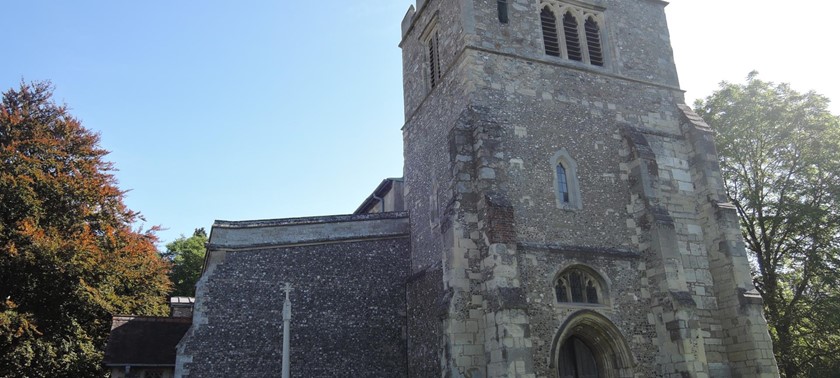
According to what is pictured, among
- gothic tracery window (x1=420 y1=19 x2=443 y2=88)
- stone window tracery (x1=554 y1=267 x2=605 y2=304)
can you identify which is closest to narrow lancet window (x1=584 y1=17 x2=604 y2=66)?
gothic tracery window (x1=420 y1=19 x2=443 y2=88)

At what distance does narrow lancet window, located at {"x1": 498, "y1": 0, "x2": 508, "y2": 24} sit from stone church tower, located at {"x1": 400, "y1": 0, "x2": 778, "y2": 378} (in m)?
0.04

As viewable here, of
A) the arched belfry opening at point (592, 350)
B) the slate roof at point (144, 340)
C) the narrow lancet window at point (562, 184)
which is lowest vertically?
the arched belfry opening at point (592, 350)

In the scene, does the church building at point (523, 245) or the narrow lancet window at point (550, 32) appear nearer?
the church building at point (523, 245)

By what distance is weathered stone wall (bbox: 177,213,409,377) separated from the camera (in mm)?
14750

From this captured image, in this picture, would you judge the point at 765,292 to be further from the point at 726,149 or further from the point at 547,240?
the point at 547,240

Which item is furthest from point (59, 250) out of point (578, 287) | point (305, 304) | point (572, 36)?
point (572, 36)

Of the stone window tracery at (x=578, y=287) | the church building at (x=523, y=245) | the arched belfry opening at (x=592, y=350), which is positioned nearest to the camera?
the church building at (x=523, y=245)

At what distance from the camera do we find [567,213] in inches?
575

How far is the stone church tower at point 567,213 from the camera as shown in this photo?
13055mm

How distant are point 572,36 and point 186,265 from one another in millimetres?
34840

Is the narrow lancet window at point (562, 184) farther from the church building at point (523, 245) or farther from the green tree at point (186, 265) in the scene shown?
the green tree at point (186, 265)

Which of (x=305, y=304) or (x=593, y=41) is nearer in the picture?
(x=305, y=304)

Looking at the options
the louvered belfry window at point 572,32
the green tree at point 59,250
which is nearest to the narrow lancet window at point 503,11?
the louvered belfry window at point 572,32

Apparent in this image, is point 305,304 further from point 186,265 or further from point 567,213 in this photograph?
point 186,265
